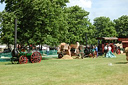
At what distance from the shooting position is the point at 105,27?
6556 centimetres

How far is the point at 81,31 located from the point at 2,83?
40088 mm

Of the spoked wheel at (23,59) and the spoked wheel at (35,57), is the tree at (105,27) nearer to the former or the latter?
the spoked wheel at (35,57)

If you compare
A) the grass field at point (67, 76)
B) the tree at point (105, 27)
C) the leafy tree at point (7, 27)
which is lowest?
the grass field at point (67, 76)

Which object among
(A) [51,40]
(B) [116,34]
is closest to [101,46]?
(A) [51,40]

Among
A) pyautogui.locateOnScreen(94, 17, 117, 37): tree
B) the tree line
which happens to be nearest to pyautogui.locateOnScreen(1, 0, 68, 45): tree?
the tree line

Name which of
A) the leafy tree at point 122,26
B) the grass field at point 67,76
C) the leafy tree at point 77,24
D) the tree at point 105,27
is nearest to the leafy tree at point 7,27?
the grass field at point 67,76

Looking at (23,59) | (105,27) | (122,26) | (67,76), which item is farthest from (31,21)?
(122,26)

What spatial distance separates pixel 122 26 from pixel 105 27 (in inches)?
225

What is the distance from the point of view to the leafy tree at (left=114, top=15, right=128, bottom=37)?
6396 cm

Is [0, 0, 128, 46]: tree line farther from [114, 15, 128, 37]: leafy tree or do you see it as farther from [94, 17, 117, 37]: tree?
[114, 15, 128, 37]: leafy tree

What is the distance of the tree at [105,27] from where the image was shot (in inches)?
2467

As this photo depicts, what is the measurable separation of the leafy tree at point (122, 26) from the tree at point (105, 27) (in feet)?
8.03

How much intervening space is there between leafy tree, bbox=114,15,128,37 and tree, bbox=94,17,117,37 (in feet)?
8.03

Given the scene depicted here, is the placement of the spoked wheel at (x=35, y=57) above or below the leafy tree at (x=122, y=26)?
below
